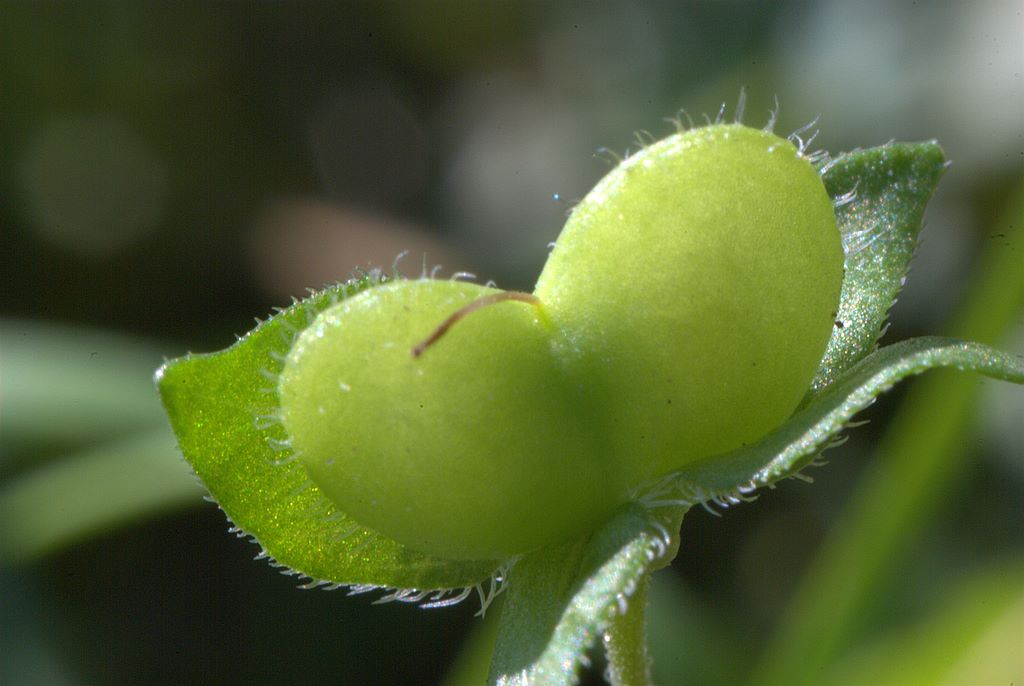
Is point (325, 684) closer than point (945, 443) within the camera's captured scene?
No

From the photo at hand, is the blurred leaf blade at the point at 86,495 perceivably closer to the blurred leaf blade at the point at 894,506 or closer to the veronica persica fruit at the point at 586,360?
the blurred leaf blade at the point at 894,506

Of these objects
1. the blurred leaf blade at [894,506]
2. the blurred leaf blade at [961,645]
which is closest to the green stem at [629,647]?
the blurred leaf blade at [961,645]

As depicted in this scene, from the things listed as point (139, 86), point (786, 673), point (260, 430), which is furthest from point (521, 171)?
point (260, 430)

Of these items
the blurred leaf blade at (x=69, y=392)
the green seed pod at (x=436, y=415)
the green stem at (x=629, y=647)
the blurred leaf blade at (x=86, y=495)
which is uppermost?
the green seed pod at (x=436, y=415)

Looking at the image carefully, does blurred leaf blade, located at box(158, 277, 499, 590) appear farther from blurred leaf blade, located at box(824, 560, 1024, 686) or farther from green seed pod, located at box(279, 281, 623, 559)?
blurred leaf blade, located at box(824, 560, 1024, 686)

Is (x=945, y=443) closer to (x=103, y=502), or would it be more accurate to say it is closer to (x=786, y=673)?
(x=786, y=673)
